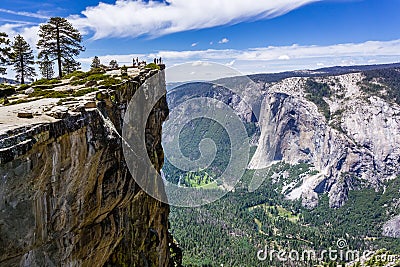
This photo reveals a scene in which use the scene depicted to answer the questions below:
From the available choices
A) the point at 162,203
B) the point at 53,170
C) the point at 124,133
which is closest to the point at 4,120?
the point at 53,170

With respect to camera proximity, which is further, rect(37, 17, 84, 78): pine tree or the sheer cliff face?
rect(37, 17, 84, 78): pine tree

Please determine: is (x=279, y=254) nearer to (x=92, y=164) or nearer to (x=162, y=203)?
(x=162, y=203)

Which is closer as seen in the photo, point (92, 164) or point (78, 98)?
point (92, 164)

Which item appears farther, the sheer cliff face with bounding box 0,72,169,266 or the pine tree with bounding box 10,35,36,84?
the pine tree with bounding box 10,35,36,84

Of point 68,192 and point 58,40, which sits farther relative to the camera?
point 58,40

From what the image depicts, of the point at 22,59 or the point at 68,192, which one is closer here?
the point at 68,192

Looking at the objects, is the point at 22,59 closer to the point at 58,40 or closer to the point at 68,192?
the point at 58,40

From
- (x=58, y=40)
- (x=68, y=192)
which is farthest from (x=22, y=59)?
(x=68, y=192)

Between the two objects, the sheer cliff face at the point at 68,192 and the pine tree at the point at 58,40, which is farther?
the pine tree at the point at 58,40
